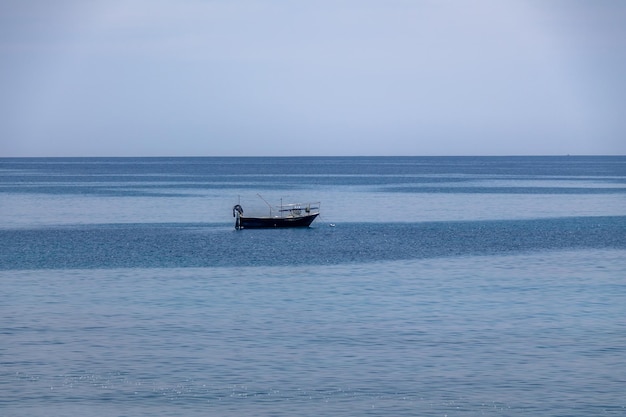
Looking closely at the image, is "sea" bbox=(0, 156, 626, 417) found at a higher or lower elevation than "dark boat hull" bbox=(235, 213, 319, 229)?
lower

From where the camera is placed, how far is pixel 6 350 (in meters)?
27.7

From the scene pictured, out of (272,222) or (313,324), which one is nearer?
(313,324)

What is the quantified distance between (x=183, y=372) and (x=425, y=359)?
6.46 m

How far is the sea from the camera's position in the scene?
23.1 m

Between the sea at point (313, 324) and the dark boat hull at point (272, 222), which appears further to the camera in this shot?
the dark boat hull at point (272, 222)

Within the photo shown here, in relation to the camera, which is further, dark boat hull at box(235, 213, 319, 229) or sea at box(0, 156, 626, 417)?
dark boat hull at box(235, 213, 319, 229)

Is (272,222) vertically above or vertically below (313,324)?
above

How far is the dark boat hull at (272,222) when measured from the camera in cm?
7288

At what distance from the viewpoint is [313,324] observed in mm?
31906

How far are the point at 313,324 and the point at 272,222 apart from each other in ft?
138

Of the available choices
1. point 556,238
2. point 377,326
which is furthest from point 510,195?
point 377,326

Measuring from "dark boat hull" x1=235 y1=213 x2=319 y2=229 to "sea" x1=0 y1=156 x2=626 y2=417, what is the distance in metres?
5.58

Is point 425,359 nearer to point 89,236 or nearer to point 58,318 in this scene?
point 58,318

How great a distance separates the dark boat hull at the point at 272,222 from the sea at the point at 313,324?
18.3 ft
